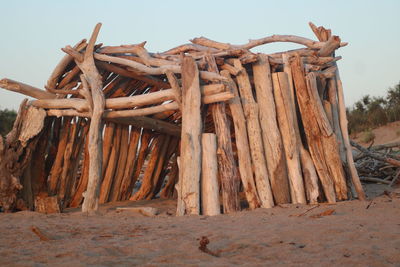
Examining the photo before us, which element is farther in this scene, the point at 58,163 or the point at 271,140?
the point at 58,163

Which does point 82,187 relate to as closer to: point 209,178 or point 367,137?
point 209,178

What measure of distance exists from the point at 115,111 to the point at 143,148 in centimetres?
186

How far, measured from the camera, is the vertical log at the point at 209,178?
6.26 metres

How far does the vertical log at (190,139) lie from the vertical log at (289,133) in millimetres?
1303

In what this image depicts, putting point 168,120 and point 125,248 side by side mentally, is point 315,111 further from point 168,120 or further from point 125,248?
point 125,248

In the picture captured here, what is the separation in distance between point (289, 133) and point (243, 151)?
76 cm

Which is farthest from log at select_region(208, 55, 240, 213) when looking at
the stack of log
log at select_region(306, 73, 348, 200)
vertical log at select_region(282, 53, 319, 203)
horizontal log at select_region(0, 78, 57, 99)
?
the stack of log

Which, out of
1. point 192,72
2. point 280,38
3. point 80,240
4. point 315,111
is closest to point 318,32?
point 280,38

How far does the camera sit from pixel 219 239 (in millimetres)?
4234

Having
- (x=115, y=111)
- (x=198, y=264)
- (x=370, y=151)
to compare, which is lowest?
(x=198, y=264)

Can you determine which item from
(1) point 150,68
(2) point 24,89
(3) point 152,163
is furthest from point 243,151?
(2) point 24,89

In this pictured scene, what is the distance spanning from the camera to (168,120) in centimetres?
886

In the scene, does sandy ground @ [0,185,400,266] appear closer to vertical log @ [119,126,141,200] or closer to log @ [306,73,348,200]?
log @ [306,73,348,200]

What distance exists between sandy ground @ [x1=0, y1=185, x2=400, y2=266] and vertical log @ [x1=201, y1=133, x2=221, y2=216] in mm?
351
